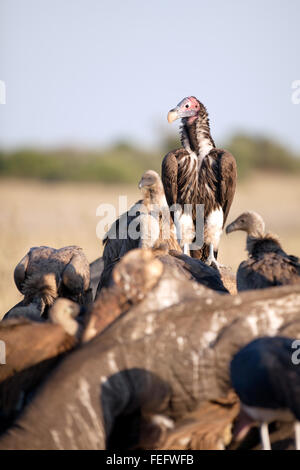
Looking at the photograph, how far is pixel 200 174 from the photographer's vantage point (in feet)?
26.9

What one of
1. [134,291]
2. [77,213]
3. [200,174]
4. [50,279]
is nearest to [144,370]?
[134,291]

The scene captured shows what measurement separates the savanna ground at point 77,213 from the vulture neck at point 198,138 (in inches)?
121

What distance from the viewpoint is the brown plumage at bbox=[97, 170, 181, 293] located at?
7.39 m

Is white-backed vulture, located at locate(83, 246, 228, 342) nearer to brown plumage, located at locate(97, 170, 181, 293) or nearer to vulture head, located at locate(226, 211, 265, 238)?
vulture head, located at locate(226, 211, 265, 238)

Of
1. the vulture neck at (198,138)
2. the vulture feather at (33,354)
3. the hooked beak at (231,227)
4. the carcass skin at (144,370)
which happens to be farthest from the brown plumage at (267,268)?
the vulture neck at (198,138)

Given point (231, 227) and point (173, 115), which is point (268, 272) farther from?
point (173, 115)

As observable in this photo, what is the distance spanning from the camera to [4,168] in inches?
1599

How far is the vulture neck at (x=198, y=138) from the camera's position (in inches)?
327

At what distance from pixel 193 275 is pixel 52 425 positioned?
1750 mm

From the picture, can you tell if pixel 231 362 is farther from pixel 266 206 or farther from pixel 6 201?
pixel 266 206

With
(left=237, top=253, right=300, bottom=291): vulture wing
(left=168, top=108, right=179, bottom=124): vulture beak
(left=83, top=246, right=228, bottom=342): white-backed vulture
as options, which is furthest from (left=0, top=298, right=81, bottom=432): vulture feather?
(left=168, top=108, right=179, bottom=124): vulture beak

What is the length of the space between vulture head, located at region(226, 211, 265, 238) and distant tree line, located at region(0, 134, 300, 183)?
1247 inches

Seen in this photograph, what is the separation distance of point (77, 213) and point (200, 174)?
656 inches
